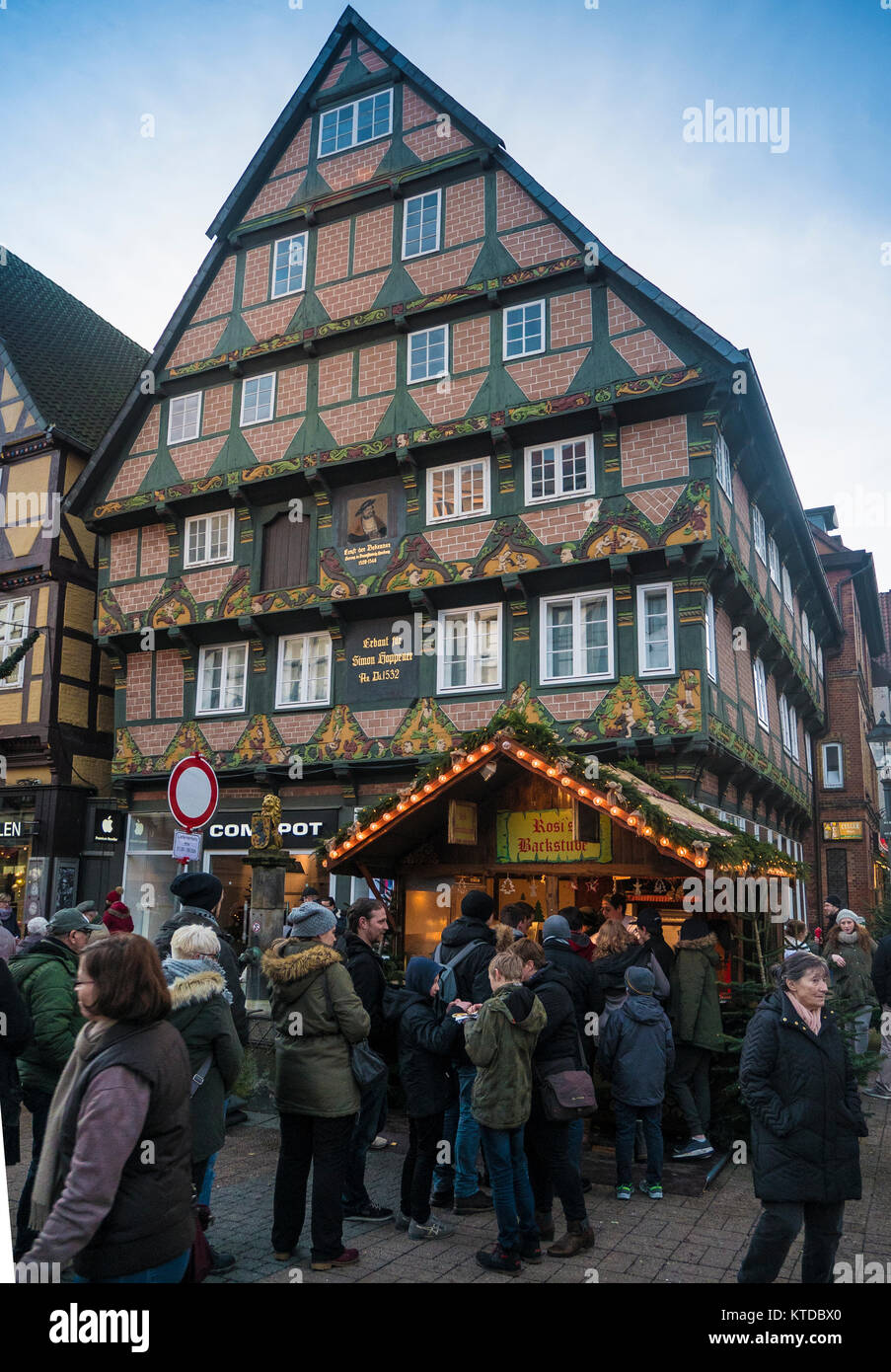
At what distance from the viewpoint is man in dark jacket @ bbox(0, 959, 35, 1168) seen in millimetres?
5449

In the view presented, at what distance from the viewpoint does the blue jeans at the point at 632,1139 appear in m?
7.22

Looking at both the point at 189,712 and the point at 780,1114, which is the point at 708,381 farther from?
the point at 780,1114

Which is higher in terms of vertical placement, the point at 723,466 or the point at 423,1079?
the point at 723,466

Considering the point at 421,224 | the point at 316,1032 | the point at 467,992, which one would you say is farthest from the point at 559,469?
the point at 316,1032

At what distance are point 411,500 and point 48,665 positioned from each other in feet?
28.6

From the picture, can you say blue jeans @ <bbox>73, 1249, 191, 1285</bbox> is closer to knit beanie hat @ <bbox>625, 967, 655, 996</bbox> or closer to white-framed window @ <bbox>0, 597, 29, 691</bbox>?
knit beanie hat @ <bbox>625, 967, 655, 996</bbox>

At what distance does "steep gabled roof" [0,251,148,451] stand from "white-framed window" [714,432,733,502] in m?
13.6

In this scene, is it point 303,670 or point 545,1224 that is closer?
point 545,1224

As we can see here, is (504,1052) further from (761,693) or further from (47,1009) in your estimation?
(761,693)

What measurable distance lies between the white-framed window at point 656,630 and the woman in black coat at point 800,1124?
1142 cm

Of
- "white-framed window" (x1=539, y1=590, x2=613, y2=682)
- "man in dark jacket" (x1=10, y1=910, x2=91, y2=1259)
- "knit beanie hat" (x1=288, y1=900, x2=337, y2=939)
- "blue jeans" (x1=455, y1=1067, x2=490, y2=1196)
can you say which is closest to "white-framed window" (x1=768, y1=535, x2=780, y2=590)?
"white-framed window" (x1=539, y1=590, x2=613, y2=682)

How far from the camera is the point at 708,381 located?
641 inches

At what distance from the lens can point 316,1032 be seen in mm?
5758
